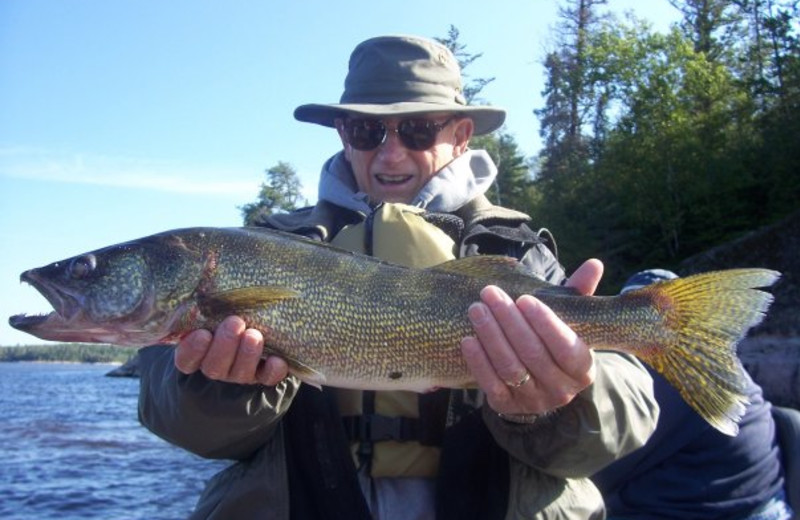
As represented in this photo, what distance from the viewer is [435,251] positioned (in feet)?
14.9

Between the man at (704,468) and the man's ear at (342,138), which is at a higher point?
the man's ear at (342,138)

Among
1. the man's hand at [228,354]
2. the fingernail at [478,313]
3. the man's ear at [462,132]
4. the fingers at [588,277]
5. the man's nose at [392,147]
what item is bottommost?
the man's hand at [228,354]

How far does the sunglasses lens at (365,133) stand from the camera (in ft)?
16.4

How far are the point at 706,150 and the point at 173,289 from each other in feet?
129

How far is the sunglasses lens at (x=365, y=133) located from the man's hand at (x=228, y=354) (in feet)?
5.27

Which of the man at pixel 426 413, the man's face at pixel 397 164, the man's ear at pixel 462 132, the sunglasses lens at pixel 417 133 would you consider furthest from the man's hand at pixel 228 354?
the man's ear at pixel 462 132

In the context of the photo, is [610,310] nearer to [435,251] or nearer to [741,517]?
[435,251]

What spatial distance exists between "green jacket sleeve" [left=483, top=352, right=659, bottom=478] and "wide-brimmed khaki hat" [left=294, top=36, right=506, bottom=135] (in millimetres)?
2074

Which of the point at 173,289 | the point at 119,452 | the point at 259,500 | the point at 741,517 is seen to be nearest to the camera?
the point at 259,500

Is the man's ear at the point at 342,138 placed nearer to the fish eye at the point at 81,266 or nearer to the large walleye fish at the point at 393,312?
the large walleye fish at the point at 393,312

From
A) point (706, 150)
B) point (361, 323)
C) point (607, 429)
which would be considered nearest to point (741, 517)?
point (607, 429)

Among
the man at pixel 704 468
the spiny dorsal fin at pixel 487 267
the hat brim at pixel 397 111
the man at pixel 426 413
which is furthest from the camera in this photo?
the man at pixel 704 468

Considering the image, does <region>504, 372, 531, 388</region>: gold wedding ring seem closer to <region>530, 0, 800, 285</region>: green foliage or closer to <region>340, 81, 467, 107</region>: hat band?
<region>340, 81, 467, 107</region>: hat band

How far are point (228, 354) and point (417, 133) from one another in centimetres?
196
